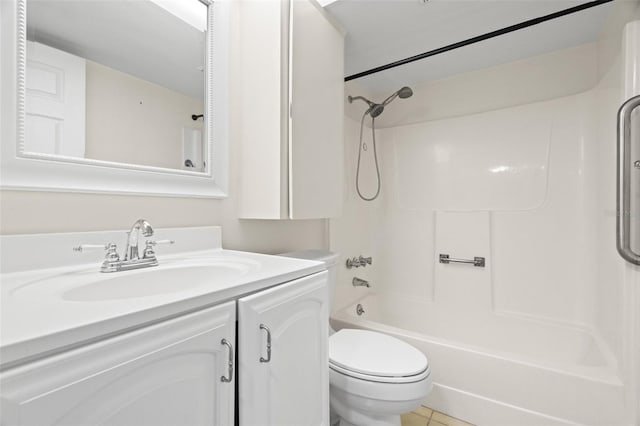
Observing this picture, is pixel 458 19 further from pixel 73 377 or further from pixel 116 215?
pixel 73 377

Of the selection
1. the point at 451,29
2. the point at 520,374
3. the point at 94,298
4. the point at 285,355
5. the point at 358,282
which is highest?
the point at 451,29

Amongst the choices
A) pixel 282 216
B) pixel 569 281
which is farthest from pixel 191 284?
pixel 569 281

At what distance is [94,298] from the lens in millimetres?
751

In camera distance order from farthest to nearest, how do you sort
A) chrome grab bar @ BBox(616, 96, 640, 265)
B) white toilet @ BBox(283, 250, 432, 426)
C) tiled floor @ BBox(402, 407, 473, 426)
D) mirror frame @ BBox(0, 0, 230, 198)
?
tiled floor @ BBox(402, 407, 473, 426) → chrome grab bar @ BBox(616, 96, 640, 265) → white toilet @ BBox(283, 250, 432, 426) → mirror frame @ BBox(0, 0, 230, 198)

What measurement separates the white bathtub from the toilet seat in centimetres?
31

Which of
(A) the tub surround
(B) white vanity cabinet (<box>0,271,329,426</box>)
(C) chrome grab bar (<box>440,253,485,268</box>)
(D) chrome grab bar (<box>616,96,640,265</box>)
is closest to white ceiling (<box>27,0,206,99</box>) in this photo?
(B) white vanity cabinet (<box>0,271,329,426</box>)

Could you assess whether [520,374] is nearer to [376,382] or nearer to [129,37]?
[376,382]

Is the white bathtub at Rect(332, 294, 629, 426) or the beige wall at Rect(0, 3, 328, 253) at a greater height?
the beige wall at Rect(0, 3, 328, 253)

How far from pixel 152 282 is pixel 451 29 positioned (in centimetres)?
185

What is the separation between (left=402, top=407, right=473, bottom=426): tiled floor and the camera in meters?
1.49

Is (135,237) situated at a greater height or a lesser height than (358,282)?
greater

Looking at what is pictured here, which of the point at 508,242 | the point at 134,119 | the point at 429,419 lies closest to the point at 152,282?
the point at 134,119

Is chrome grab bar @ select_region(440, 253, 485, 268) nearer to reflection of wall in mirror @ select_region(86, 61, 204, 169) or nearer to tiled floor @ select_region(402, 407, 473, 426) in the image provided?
tiled floor @ select_region(402, 407, 473, 426)

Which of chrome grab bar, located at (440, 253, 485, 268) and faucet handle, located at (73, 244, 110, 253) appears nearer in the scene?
faucet handle, located at (73, 244, 110, 253)
